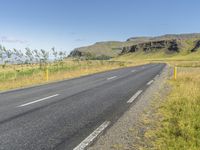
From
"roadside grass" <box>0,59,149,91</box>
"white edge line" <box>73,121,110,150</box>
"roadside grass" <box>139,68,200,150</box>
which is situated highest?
"roadside grass" <box>139,68,200,150</box>

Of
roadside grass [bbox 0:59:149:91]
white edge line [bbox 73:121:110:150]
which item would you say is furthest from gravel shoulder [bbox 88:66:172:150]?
roadside grass [bbox 0:59:149:91]

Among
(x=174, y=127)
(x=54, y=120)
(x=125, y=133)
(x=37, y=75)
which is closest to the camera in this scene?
(x=125, y=133)

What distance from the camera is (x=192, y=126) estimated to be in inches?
222

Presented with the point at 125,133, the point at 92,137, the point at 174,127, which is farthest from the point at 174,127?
the point at 92,137

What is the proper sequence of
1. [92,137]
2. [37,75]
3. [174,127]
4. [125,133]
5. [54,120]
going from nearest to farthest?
[92,137]
[125,133]
[174,127]
[54,120]
[37,75]

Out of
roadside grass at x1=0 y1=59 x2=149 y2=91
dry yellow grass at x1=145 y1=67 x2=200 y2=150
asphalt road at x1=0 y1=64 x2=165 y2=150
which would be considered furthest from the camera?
roadside grass at x1=0 y1=59 x2=149 y2=91

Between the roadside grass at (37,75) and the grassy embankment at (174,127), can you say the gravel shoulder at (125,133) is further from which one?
the roadside grass at (37,75)

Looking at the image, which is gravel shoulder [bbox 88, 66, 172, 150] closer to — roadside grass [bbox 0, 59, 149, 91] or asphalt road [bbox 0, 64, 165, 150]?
asphalt road [bbox 0, 64, 165, 150]

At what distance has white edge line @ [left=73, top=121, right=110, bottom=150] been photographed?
4609mm

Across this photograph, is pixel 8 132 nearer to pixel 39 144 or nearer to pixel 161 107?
pixel 39 144

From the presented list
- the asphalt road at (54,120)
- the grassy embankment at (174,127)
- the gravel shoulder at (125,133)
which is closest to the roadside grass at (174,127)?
the grassy embankment at (174,127)

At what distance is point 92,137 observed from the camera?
5125mm

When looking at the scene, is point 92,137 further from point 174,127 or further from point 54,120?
point 174,127

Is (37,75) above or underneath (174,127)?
underneath
